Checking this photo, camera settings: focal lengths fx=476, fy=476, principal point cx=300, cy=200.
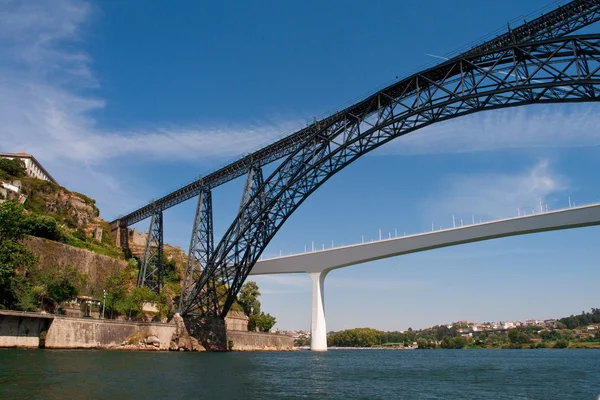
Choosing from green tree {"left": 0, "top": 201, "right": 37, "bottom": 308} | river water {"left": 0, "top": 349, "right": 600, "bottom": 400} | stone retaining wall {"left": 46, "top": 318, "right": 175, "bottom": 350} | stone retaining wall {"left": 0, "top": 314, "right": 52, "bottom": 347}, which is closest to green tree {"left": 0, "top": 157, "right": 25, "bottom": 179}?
green tree {"left": 0, "top": 201, "right": 37, "bottom": 308}

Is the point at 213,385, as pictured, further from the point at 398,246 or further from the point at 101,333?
the point at 398,246

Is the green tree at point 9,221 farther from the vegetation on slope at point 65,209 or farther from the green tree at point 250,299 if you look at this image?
the green tree at point 250,299

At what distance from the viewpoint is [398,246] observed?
66.1m

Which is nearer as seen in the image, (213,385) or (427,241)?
(213,385)

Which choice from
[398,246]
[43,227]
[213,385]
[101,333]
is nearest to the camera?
[213,385]

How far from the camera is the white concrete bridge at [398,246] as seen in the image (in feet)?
184

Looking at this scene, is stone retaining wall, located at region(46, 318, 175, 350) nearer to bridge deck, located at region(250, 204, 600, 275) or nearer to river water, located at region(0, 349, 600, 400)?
river water, located at region(0, 349, 600, 400)

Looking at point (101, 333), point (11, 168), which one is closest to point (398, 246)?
point (101, 333)

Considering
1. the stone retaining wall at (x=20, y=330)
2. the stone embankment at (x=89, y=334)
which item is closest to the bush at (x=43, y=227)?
the stone retaining wall at (x=20, y=330)

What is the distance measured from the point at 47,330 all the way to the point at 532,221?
172ft

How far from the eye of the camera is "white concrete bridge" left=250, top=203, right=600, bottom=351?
5597 cm

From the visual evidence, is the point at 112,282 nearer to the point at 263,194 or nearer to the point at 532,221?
the point at 263,194

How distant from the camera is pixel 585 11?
1978 centimetres

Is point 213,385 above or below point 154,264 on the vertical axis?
below
